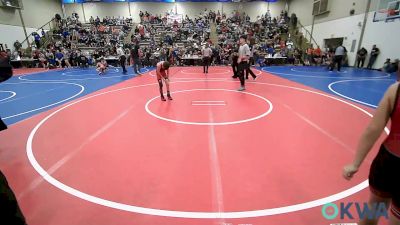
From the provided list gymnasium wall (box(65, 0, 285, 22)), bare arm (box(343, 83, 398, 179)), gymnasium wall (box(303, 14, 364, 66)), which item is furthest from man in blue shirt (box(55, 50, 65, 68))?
gymnasium wall (box(303, 14, 364, 66))

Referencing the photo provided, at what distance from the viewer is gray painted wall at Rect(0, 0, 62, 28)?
21.8 meters

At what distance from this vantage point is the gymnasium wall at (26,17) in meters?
21.3

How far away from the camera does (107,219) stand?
2479 millimetres

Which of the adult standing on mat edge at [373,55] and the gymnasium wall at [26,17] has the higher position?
the gymnasium wall at [26,17]

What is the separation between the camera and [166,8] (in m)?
29.8

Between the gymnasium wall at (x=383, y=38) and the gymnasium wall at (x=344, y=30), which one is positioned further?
the gymnasium wall at (x=344, y=30)

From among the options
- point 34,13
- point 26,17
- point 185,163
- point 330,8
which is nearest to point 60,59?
point 26,17

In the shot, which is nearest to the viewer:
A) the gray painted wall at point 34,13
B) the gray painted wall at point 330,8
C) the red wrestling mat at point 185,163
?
the red wrestling mat at point 185,163

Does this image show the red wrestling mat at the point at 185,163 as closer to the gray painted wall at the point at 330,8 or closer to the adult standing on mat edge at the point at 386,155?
the adult standing on mat edge at the point at 386,155

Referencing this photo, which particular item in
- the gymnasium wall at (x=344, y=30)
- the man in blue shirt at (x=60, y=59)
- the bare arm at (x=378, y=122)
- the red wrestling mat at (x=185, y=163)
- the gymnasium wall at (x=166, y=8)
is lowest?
the red wrestling mat at (x=185, y=163)

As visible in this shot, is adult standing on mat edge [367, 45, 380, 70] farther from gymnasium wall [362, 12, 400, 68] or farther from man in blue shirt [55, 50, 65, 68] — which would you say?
man in blue shirt [55, 50, 65, 68]

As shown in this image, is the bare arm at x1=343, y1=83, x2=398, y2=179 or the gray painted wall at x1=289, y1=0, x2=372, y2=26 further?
the gray painted wall at x1=289, y1=0, x2=372, y2=26

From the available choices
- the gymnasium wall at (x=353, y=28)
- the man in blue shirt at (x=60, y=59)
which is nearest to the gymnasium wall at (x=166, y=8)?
the gymnasium wall at (x=353, y=28)

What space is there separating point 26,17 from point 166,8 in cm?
1541
